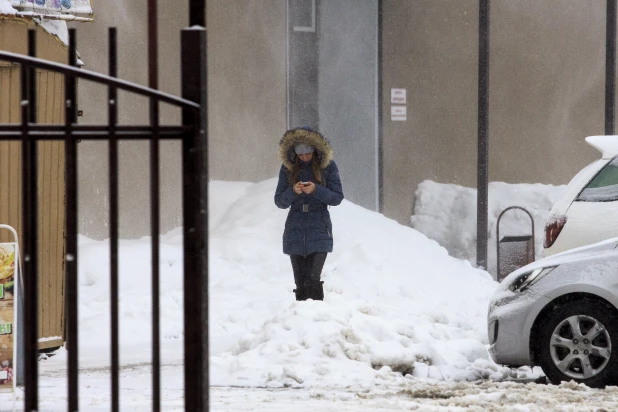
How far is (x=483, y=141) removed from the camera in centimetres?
1493

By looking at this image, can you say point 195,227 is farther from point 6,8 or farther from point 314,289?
point 314,289

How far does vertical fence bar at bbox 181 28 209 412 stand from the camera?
392 cm

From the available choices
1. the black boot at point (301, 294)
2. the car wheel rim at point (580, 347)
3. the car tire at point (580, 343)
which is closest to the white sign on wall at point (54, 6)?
the black boot at point (301, 294)

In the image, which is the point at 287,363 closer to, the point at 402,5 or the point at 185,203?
the point at 185,203

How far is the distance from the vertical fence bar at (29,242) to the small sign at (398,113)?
503 inches

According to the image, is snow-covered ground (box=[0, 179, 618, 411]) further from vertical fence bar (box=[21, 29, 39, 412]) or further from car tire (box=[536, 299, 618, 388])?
vertical fence bar (box=[21, 29, 39, 412])

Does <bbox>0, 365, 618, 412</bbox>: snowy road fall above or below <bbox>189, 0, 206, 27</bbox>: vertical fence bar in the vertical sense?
below

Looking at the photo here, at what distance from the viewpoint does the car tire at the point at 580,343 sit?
757 cm

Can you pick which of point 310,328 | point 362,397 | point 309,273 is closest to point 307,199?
point 309,273

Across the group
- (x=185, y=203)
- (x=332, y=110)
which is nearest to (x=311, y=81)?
(x=332, y=110)

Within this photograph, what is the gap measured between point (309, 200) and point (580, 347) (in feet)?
9.81

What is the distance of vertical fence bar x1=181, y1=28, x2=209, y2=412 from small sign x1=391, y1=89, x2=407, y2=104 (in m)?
12.7

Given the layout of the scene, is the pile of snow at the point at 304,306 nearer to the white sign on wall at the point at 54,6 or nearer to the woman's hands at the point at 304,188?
the woman's hands at the point at 304,188

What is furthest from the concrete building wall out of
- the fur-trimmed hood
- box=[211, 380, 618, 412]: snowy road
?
box=[211, 380, 618, 412]: snowy road
